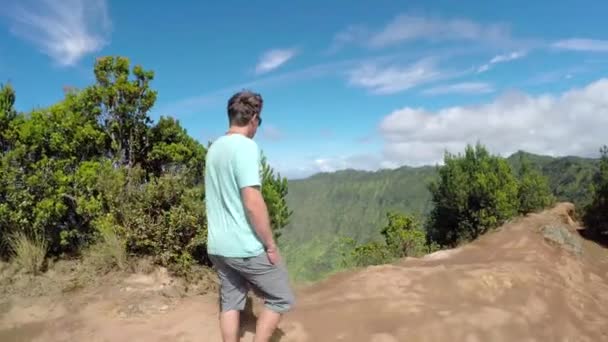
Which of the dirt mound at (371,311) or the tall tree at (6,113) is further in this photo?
the tall tree at (6,113)

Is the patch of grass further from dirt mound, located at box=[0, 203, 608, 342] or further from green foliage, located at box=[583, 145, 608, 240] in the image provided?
green foliage, located at box=[583, 145, 608, 240]

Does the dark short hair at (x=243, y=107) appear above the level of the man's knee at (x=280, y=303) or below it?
above

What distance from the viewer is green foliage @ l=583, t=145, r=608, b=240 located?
22.5 meters

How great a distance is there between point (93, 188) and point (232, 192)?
4.63m

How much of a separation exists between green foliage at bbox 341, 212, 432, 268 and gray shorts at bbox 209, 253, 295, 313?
904 cm

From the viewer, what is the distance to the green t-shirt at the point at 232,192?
10.5 ft

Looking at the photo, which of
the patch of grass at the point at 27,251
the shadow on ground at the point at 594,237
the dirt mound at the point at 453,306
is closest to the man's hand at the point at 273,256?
the dirt mound at the point at 453,306

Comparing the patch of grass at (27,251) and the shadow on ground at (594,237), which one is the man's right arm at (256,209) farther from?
the shadow on ground at (594,237)

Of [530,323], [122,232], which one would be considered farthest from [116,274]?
[530,323]

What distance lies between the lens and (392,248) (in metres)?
15.8

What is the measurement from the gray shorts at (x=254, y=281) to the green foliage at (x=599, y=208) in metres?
23.0

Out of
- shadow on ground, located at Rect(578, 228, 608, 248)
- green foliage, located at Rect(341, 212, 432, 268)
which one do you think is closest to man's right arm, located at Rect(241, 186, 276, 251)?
green foliage, located at Rect(341, 212, 432, 268)

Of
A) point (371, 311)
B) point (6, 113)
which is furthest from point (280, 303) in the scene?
point (6, 113)

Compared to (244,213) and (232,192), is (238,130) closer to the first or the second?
(232,192)
